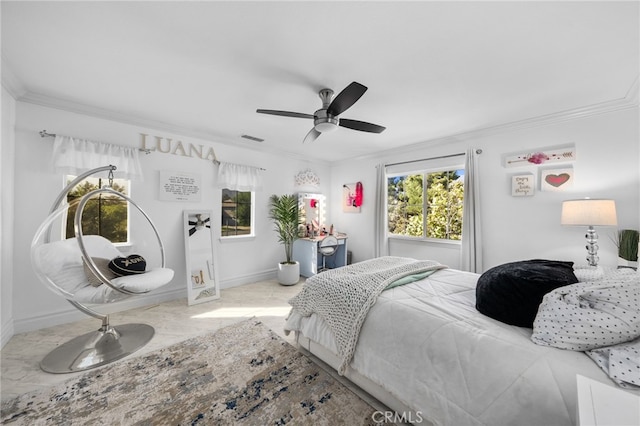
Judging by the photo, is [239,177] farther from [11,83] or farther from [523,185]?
[523,185]

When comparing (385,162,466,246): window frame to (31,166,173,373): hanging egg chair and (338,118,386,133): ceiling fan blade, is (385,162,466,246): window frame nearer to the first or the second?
(338,118,386,133): ceiling fan blade

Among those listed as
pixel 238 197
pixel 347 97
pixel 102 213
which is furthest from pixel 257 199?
pixel 347 97

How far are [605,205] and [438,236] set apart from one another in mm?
1934

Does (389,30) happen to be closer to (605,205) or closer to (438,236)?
(605,205)

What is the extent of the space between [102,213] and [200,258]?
1286 mm

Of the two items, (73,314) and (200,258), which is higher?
(200,258)

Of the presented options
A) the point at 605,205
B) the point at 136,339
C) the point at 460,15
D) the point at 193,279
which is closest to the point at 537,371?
the point at 460,15

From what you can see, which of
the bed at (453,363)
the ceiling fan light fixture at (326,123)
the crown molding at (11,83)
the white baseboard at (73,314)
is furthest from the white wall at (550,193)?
the crown molding at (11,83)

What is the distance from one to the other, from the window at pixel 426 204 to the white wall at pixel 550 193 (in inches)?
12.5

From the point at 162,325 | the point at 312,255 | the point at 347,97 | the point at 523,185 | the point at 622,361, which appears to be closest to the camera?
the point at 622,361

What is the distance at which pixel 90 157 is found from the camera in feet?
9.12

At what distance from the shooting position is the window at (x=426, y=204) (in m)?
3.81

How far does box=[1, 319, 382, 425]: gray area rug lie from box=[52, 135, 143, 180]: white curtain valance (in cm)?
215

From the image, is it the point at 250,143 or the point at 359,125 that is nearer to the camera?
the point at 359,125
